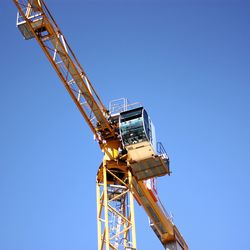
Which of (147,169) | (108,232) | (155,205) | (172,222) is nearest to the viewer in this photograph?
(108,232)

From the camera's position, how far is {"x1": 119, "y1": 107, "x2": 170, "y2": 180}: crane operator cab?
32281 mm

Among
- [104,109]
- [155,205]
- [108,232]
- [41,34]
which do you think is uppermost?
[41,34]

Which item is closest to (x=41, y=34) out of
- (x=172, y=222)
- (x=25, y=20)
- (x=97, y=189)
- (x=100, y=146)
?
(x=25, y=20)

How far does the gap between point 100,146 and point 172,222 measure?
26.9 ft

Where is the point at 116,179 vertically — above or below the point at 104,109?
below

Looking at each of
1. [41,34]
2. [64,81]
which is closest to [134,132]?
[64,81]

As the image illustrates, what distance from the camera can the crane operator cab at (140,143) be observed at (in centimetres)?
3228

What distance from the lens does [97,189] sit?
3331 cm

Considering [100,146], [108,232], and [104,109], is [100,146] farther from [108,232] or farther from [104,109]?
[108,232]

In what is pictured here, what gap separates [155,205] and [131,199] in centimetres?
333

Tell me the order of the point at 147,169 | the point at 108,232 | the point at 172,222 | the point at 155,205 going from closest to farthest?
the point at 108,232 < the point at 147,169 < the point at 155,205 < the point at 172,222

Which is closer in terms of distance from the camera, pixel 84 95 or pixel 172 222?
pixel 84 95

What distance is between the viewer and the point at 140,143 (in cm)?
3225

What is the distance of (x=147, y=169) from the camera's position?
109 ft
